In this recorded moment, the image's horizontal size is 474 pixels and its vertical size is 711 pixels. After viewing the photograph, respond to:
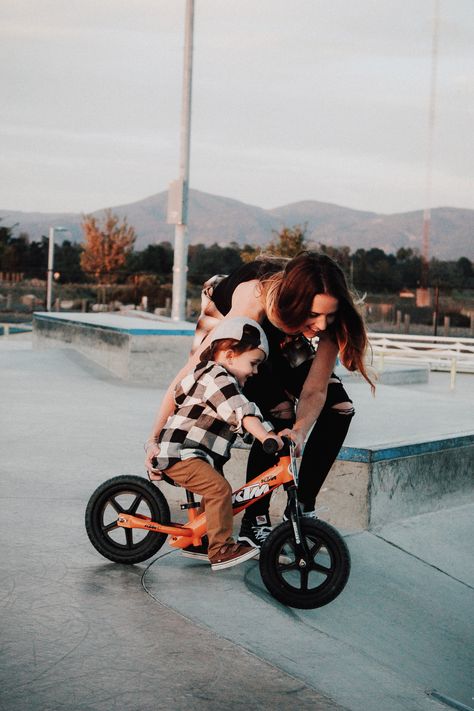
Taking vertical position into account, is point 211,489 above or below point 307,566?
above

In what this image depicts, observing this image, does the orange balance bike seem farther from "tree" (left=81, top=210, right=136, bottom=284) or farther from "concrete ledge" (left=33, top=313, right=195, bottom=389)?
"tree" (left=81, top=210, right=136, bottom=284)

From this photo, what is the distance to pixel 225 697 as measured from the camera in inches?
116

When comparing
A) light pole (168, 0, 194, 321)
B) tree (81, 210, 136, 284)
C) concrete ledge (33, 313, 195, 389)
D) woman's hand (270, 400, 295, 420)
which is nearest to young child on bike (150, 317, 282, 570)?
woman's hand (270, 400, 295, 420)

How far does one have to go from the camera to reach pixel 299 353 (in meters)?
4.32

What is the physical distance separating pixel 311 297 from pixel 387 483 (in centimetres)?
173

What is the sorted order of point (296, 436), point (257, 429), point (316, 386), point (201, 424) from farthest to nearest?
point (316, 386) → point (201, 424) → point (296, 436) → point (257, 429)

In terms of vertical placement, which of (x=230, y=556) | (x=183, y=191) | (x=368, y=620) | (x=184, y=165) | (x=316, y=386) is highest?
(x=184, y=165)

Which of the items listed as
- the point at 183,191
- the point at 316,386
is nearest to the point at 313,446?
the point at 316,386

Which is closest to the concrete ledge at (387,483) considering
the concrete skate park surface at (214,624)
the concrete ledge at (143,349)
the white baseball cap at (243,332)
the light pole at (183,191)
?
the concrete skate park surface at (214,624)

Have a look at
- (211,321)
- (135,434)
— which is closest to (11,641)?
(211,321)

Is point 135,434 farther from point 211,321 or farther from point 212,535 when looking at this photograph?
Result: point 212,535

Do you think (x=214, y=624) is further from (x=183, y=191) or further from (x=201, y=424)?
(x=183, y=191)

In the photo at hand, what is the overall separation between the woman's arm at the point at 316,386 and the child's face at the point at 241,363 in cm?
31

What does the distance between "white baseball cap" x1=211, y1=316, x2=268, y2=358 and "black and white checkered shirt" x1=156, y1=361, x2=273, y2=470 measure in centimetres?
14
